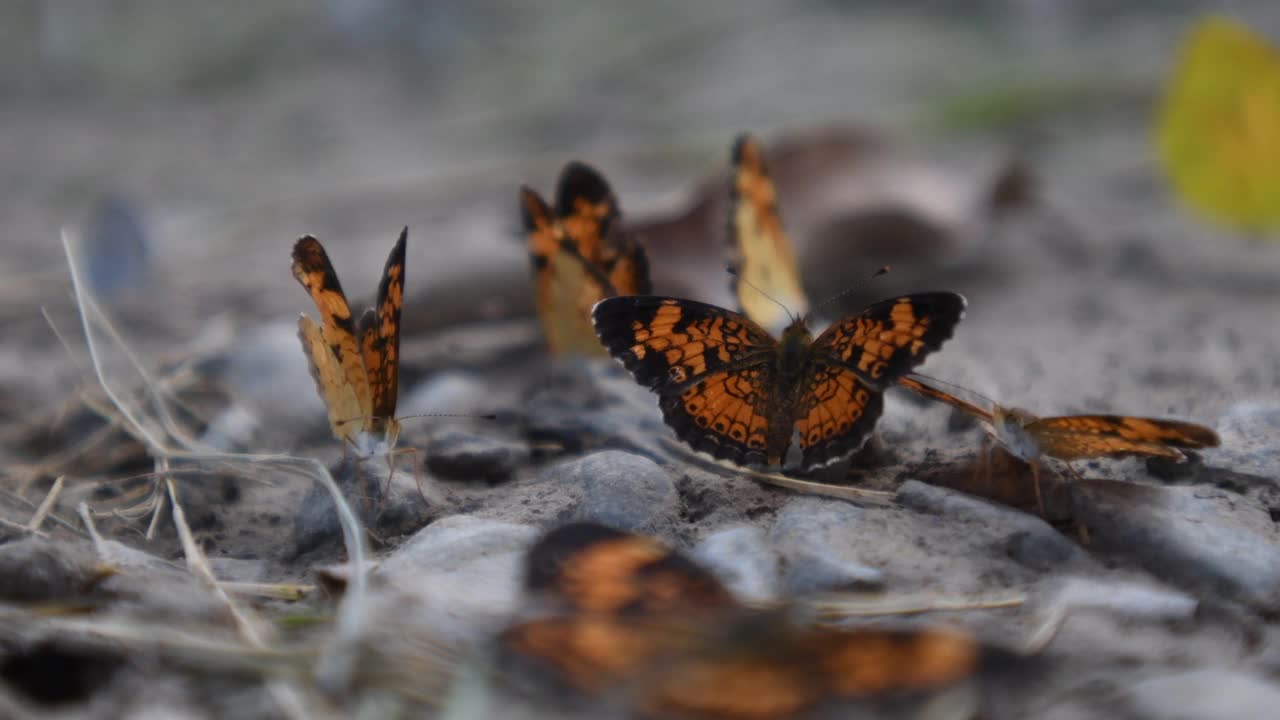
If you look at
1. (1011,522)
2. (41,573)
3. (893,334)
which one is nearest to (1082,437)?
(1011,522)

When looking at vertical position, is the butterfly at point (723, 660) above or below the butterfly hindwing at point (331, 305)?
below

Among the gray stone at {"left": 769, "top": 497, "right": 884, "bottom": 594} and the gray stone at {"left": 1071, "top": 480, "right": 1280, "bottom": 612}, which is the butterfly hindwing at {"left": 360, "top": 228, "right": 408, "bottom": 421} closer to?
the gray stone at {"left": 769, "top": 497, "right": 884, "bottom": 594}

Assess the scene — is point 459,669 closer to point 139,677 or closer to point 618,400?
point 139,677

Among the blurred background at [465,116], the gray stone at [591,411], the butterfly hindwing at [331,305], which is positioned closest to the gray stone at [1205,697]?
the gray stone at [591,411]

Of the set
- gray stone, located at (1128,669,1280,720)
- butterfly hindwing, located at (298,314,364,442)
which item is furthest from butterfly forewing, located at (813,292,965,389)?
butterfly hindwing, located at (298,314,364,442)

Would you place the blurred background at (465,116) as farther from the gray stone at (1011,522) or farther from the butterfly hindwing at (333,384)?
the gray stone at (1011,522)

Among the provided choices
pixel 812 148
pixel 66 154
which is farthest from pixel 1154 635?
pixel 66 154
